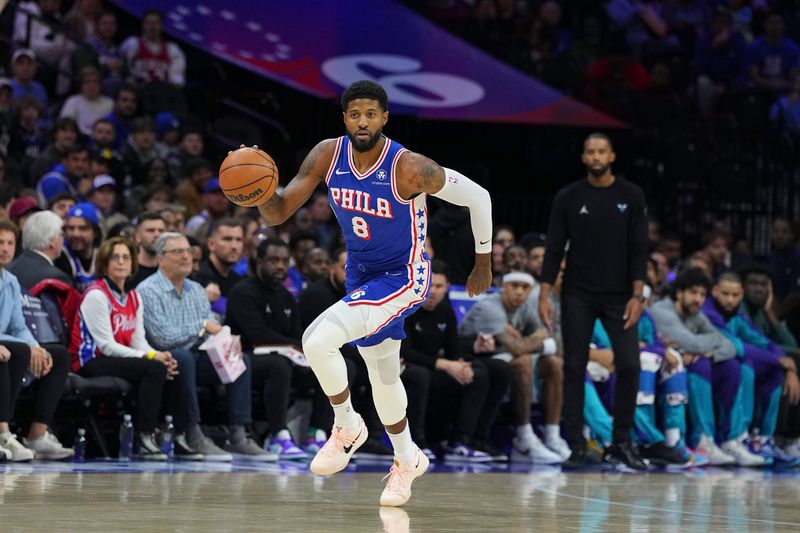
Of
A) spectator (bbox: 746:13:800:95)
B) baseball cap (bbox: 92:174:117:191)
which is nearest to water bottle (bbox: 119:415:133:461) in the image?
baseball cap (bbox: 92:174:117:191)

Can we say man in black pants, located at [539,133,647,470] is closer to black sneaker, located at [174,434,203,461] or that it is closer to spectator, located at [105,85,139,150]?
black sneaker, located at [174,434,203,461]

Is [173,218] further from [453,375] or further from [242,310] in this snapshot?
[453,375]

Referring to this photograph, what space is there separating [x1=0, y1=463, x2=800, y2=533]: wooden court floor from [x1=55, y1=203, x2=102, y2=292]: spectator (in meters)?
1.98

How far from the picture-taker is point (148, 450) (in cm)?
927

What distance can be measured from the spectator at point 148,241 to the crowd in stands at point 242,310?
0.02 metres

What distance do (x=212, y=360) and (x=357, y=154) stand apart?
323cm

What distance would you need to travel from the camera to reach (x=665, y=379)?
11.2m

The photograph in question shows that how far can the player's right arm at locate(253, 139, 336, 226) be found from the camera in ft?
22.4

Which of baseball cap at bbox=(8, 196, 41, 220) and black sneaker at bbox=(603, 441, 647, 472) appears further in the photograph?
baseball cap at bbox=(8, 196, 41, 220)

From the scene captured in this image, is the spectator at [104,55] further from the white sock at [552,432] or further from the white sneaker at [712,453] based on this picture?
the white sneaker at [712,453]

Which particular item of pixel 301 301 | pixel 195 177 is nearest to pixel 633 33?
pixel 195 177

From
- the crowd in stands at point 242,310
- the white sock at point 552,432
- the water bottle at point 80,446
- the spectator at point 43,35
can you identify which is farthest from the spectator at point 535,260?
the spectator at point 43,35

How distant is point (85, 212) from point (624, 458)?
4.47 m

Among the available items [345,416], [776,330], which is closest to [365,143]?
[345,416]
